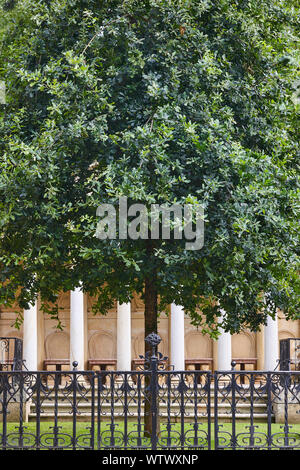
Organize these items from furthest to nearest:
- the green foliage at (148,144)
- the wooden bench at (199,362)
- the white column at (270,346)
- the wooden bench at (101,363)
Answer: the wooden bench at (199,362), the wooden bench at (101,363), the white column at (270,346), the green foliage at (148,144)

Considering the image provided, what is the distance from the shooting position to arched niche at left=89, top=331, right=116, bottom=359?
3291 cm

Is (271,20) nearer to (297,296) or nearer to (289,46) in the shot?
(289,46)

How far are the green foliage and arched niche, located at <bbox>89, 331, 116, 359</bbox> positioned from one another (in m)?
16.4

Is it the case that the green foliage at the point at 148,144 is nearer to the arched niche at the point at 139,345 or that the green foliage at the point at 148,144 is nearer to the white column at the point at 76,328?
the white column at the point at 76,328

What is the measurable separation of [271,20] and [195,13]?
2.27 meters

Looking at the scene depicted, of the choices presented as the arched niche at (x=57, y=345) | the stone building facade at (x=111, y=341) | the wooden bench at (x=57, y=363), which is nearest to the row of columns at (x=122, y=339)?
the wooden bench at (x=57, y=363)

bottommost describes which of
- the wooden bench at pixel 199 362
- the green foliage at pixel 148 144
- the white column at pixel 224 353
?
the wooden bench at pixel 199 362

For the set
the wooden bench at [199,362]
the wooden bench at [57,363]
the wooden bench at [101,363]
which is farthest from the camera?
the wooden bench at [199,362]

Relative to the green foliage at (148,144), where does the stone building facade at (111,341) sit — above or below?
below

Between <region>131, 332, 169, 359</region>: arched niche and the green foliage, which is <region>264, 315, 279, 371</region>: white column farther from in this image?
the green foliage

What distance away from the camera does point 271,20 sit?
17.2m

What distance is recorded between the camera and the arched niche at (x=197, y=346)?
33.0 metres

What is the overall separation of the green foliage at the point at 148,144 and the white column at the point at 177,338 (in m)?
11.2

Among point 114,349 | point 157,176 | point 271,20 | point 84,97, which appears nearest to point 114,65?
point 84,97
